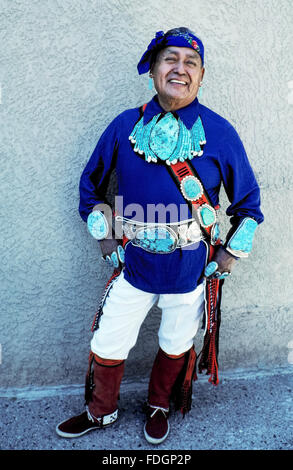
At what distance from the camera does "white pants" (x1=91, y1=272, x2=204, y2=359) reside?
1.85 m

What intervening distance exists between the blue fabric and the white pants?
7 centimetres

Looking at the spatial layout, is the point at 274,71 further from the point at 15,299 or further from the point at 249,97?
the point at 15,299

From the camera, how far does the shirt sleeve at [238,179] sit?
1.72 metres

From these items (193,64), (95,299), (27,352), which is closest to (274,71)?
(193,64)

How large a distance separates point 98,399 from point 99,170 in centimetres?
115

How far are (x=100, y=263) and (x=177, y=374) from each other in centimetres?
72

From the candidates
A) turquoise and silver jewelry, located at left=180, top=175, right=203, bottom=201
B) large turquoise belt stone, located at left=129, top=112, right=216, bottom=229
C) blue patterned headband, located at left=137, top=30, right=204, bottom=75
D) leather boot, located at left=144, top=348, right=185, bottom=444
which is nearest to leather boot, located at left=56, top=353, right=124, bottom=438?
leather boot, located at left=144, top=348, right=185, bottom=444

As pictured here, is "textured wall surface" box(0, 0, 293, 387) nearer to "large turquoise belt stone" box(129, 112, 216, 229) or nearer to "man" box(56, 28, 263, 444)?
"man" box(56, 28, 263, 444)

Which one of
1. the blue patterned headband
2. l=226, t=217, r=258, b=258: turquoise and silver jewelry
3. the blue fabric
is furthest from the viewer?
l=226, t=217, r=258, b=258: turquoise and silver jewelry

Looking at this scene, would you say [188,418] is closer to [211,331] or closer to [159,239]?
[211,331]

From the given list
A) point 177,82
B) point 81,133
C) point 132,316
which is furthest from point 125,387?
point 177,82

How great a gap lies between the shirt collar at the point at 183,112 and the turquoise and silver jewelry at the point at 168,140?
0.02 meters

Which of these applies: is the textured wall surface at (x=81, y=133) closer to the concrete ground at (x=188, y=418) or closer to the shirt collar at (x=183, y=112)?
the concrete ground at (x=188, y=418)

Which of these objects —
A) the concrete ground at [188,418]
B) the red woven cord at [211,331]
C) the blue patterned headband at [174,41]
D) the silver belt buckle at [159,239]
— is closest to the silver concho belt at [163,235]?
the silver belt buckle at [159,239]
